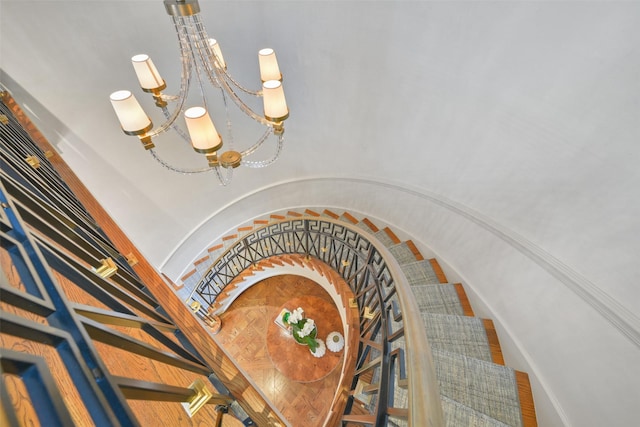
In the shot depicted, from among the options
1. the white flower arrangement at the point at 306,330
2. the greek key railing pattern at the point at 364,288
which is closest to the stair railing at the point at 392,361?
the greek key railing pattern at the point at 364,288

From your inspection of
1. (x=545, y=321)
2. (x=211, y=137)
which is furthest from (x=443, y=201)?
(x=211, y=137)

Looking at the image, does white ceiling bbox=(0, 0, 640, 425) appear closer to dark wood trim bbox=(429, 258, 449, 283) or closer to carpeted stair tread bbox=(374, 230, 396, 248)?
carpeted stair tread bbox=(374, 230, 396, 248)

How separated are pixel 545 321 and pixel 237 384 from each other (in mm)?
2003

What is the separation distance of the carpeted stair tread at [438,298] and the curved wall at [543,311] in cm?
18

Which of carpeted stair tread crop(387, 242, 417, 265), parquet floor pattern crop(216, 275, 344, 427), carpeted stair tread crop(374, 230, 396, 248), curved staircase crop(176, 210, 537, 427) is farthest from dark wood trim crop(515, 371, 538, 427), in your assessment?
parquet floor pattern crop(216, 275, 344, 427)

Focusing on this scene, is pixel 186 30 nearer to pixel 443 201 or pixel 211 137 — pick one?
pixel 211 137

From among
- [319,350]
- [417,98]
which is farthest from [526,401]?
[319,350]

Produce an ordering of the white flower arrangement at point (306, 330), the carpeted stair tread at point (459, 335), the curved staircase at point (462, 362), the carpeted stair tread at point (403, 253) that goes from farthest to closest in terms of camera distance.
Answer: the white flower arrangement at point (306, 330), the carpeted stair tread at point (403, 253), the carpeted stair tread at point (459, 335), the curved staircase at point (462, 362)

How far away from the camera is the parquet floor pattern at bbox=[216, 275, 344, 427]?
139 inches

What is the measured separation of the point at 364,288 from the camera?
2662 millimetres

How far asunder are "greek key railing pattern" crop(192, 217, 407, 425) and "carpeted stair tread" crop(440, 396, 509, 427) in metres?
0.25

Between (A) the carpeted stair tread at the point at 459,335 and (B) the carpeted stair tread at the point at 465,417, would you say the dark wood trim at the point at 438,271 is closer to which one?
(A) the carpeted stair tread at the point at 459,335

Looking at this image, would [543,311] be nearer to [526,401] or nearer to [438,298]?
[526,401]

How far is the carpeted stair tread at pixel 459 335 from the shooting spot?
1.99 m
